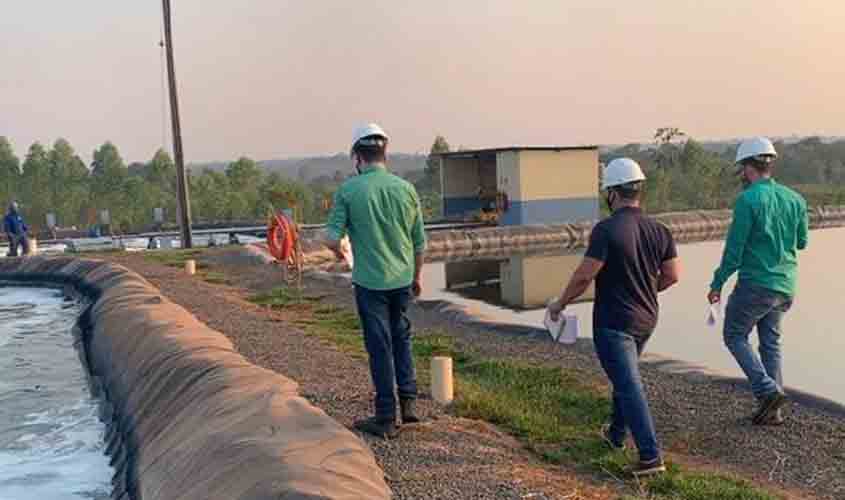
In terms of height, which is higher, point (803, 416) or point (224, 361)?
point (224, 361)

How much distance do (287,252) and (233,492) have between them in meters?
10.2

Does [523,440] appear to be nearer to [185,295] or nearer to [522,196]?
[185,295]

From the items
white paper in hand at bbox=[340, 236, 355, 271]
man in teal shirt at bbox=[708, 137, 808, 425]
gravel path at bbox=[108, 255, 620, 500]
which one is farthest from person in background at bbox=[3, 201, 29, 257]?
man in teal shirt at bbox=[708, 137, 808, 425]

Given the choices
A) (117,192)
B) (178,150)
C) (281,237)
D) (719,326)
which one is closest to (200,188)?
(117,192)

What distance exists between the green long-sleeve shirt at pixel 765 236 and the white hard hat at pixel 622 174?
1157mm

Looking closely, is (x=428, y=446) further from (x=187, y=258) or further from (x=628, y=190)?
(x=187, y=258)

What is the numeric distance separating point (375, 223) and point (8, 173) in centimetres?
3762

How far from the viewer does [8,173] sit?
37.8m

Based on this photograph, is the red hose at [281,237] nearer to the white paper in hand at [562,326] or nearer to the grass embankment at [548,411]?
the grass embankment at [548,411]

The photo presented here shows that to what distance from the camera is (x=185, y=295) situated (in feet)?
39.0

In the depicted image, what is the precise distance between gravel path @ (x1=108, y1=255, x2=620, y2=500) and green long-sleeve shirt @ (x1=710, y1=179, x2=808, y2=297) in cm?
164

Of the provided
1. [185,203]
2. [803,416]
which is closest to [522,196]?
[185,203]

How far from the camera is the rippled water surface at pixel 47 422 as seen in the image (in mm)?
5648

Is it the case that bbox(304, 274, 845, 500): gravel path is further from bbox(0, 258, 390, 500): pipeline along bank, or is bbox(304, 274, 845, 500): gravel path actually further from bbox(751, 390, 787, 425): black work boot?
bbox(0, 258, 390, 500): pipeline along bank
